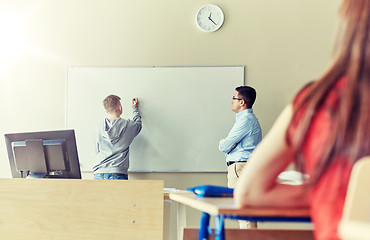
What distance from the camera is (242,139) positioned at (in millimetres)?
4176

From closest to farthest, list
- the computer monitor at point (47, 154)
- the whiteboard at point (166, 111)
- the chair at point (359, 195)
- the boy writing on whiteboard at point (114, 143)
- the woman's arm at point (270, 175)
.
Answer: the chair at point (359, 195) → the woman's arm at point (270, 175) → the computer monitor at point (47, 154) → the boy writing on whiteboard at point (114, 143) → the whiteboard at point (166, 111)

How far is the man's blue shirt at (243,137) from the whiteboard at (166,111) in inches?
18.8

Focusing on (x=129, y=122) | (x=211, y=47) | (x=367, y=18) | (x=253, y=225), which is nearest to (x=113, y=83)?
(x=129, y=122)

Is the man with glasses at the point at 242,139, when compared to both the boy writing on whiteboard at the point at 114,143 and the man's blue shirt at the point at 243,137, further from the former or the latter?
the boy writing on whiteboard at the point at 114,143

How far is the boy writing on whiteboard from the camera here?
14.5ft

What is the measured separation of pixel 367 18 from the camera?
949 mm

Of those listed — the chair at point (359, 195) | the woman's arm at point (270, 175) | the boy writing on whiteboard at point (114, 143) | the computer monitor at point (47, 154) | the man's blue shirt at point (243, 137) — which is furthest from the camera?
the boy writing on whiteboard at point (114, 143)

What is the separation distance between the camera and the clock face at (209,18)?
4.71m

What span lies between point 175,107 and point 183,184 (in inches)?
28.2

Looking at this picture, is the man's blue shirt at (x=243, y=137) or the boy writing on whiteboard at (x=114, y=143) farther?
the boy writing on whiteboard at (x=114, y=143)

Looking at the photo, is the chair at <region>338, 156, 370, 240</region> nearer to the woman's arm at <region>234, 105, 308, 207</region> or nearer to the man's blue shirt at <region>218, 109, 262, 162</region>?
the woman's arm at <region>234, 105, 308, 207</region>

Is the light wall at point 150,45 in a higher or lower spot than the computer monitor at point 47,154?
higher

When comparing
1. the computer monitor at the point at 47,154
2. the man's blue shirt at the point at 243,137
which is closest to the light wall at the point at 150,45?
the man's blue shirt at the point at 243,137

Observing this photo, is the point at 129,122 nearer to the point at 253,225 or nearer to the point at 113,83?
the point at 113,83
